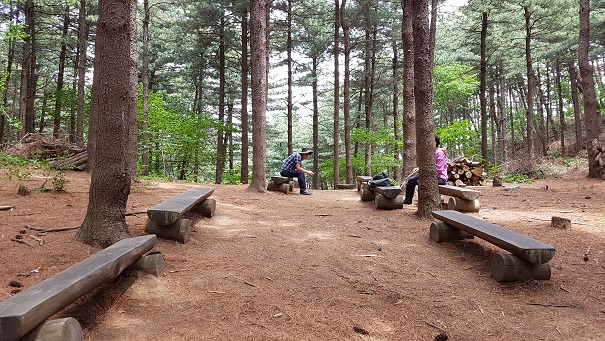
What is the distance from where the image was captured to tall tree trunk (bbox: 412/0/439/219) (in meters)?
5.93

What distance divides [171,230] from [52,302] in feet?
7.62

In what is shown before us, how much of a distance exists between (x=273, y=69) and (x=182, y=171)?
375 inches

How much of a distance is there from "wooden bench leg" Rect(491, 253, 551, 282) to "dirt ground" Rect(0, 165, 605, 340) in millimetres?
76

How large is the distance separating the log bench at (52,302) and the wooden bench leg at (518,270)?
11.3ft

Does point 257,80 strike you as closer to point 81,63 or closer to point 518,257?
point 518,257

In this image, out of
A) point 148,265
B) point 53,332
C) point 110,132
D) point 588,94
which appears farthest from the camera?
point 588,94

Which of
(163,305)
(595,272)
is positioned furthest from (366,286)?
(595,272)

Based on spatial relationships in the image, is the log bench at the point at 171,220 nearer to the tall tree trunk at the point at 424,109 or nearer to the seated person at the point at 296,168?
the tall tree trunk at the point at 424,109

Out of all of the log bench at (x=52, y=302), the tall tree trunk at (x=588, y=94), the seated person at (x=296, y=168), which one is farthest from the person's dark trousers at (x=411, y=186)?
the tall tree trunk at (x=588, y=94)

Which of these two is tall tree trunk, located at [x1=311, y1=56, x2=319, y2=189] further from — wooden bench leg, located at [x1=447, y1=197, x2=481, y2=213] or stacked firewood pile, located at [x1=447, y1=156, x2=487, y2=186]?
wooden bench leg, located at [x1=447, y1=197, x2=481, y2=213]

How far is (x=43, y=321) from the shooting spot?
1.84 metres

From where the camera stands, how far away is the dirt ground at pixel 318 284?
8.30 ft

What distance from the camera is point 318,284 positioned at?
11.0 feet

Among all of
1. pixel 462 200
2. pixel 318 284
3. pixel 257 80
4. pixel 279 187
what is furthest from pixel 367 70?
pixel 318 284
